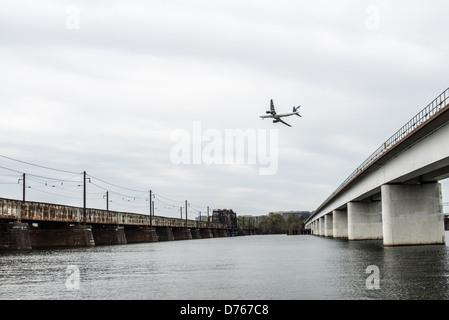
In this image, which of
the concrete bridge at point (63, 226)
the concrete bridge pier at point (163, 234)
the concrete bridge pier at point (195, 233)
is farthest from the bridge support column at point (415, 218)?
the concrete bridge pier at point (195, 233)

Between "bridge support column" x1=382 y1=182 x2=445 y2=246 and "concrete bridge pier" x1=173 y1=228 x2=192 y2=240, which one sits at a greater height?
"bridge support column" x1=382 y1=182 x2=445 y2=246

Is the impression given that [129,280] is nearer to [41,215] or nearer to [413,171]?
Answer: [413,171]

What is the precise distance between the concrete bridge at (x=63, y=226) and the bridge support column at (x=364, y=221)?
44.2 meters

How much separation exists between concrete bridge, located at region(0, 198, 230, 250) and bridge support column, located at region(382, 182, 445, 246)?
4678 centimetres

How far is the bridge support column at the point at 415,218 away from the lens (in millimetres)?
53219

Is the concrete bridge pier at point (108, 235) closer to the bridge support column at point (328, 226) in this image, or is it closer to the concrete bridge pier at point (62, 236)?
the concrete bridge pier at point (62, 236)

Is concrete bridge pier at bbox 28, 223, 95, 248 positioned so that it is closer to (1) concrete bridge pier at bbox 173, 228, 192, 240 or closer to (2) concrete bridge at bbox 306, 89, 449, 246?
(2) concrete bridge at bbox 306, 89, 449, 246

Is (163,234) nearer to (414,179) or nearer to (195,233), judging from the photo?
(195,233)

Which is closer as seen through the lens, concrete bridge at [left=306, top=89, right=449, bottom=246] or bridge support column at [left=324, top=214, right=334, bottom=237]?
concrete bridge at [left=306, top=89, right=449, bottom=246]

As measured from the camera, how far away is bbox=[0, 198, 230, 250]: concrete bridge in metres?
66.6

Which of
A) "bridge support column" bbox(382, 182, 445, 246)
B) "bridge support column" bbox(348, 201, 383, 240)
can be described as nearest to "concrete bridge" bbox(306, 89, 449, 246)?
"bridge support column" bbox(382, 182, 445, 246)

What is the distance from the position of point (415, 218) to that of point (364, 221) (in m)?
30.7
